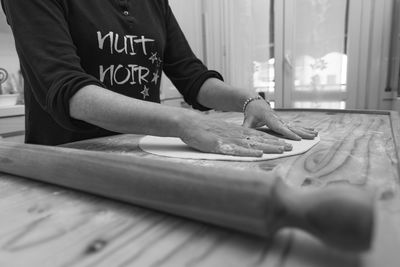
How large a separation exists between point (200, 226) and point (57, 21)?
0.57m

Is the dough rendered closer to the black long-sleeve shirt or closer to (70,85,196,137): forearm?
(70,85,196,137): forearm

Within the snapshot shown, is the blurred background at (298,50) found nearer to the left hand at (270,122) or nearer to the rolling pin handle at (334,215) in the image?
the left hand at (270,122)

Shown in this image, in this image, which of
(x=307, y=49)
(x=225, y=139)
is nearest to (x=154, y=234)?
(x=225, y=139)

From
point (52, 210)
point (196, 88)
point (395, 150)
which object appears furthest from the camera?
point (196, 88)

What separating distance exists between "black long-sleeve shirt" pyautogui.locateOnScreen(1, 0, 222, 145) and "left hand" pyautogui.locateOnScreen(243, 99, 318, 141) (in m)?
0.26

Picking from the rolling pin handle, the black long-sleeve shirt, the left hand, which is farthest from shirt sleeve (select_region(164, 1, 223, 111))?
the rolling pin handle

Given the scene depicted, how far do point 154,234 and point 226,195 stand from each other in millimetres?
79

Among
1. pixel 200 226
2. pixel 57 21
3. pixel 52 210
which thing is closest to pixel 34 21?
pixel 57 21

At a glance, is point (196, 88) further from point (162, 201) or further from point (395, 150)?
point (162, 201)

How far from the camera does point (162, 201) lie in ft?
1.01

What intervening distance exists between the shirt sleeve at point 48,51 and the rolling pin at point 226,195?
0.24 m

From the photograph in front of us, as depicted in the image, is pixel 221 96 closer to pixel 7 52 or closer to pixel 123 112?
pixel 123 112

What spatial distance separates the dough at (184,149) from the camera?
1.78 feet

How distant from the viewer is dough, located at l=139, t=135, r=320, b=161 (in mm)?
542
